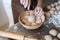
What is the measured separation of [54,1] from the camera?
1065 mm

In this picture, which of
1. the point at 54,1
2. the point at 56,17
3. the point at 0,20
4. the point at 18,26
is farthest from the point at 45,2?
the point at 0,20

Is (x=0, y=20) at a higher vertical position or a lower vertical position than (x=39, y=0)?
lower

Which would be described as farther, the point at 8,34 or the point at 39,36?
the point at 39,36

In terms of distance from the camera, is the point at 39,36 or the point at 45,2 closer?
the point at 39,36

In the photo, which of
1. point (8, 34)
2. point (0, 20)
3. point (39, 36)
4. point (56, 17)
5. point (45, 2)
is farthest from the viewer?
point (0, 20)

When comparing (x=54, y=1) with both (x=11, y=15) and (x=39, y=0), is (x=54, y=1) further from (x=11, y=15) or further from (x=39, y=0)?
(x=11, y=15)

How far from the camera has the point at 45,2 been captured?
1062mm

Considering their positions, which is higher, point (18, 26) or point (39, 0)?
point (39, 0)

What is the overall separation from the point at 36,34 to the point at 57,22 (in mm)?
163

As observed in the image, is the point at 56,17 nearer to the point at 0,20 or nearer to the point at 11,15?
the point at 11,15

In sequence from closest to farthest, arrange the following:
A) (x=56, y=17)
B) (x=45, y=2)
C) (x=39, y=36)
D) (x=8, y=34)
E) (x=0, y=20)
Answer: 1. (x=8, y=34)
2. (x=39, y=36)
3. (x=56, y=17)
4. (x=45, y=2)
5. (x=0, y=20)

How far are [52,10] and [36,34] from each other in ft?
0.78

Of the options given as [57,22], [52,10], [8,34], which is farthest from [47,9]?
[8,34]

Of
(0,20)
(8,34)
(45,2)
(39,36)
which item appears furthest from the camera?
(0,20)
